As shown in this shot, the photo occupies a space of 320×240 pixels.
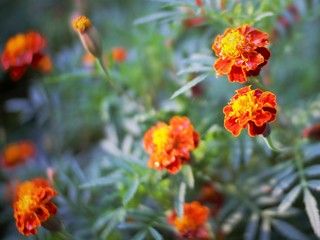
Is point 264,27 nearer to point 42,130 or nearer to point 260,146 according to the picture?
point 260,146

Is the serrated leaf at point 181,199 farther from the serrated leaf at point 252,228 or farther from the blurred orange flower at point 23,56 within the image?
the blurred orange flower at point 23,56

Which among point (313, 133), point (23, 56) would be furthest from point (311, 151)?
point (23, 56)

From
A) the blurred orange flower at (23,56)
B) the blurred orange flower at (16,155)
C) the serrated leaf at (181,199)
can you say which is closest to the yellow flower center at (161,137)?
the serrated leaf at (181,199)

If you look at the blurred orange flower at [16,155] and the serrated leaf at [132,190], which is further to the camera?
the blurred orange flower at [16,155]

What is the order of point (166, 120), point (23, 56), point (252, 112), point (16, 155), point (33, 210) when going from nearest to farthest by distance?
point (252, 112), point (33, 210), point (166, 120), point (23, 56), point (16, 155)

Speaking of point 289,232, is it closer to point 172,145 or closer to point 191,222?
point 191,222

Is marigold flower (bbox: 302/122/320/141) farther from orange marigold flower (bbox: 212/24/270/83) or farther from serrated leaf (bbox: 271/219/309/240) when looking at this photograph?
orange marigold flower (bbox: 212/24/270/83)
